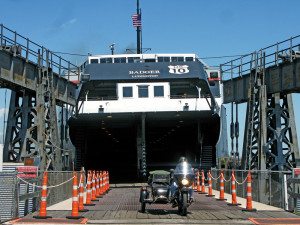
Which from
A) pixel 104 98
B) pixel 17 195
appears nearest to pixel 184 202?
pixel 17 195

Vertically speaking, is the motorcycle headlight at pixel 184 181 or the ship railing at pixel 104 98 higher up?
the ship railing at pixel 104 98

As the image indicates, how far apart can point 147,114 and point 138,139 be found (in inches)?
130

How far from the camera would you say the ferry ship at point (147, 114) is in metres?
32.0

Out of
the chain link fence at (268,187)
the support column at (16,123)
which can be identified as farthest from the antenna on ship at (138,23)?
the chain link fence at (268,187)

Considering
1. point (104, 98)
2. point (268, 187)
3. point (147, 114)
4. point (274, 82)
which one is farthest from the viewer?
point (104, 98)

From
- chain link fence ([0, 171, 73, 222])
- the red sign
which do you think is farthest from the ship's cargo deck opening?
chain link fence ([0, 171, 73, 222])

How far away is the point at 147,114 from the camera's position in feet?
112

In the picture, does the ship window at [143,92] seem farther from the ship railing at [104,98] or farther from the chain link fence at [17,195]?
the chain link fence at [17,195]

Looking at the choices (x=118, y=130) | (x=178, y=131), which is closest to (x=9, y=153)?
(x=118, y=130)

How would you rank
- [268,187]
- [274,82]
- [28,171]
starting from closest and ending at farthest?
1. [28,171]
2. [268,187]
3. [274,82]

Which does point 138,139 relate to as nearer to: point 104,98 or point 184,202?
point 104,98

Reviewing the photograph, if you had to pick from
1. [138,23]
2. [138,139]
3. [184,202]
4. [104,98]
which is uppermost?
[138,23]

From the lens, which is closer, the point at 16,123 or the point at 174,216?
the point at 174,216

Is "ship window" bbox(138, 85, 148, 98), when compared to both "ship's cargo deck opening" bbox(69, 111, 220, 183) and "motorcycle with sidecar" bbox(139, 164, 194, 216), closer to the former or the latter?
"ship's cargo deck opening" bbox(69, 111, 220, 183)
